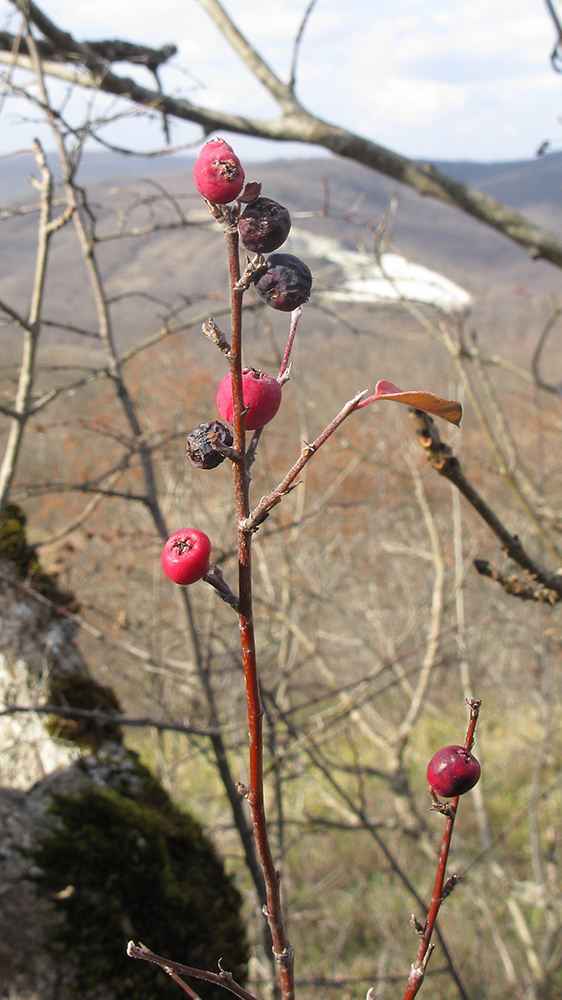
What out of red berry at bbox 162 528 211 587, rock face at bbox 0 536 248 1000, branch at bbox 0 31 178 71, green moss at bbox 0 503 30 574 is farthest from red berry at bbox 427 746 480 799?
branch at bbox 0 31 178 71

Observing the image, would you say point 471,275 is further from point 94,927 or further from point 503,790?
point 94,927

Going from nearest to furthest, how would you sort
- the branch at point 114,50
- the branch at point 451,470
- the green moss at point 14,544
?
the branch at point 451,470, the green moss at point 14,544, the branch at point 114,50

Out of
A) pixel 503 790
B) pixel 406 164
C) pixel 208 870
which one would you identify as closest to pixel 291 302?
pixel 208 870

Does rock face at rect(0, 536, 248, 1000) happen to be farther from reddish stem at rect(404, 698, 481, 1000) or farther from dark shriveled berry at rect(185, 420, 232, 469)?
dark shriveled berry at rect(185, 420, 232, 469)

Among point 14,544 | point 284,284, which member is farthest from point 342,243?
point 284,284

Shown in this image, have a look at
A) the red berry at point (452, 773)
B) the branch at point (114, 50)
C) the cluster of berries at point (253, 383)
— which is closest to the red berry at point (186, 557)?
the cluster of berries at point (253, 383)

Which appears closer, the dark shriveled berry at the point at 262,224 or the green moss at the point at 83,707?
the dark shriveled berry at the point at 262,224

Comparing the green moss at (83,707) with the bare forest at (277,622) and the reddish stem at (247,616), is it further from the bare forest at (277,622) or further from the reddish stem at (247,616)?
the reddish stem at (247,616)
